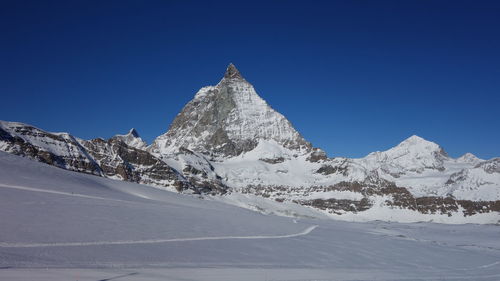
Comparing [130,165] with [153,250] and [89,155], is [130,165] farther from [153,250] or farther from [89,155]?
[153,250]

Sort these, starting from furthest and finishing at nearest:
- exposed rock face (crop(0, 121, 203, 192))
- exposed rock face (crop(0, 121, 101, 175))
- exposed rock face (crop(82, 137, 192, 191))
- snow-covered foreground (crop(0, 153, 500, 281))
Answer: exposed rock face (crop(82, 137, 192, 191)), exposed rock face (crop(0, 121, 203, 192)), exposed rock face (crop(0, 121, 101, 175)), snow-covered foreground (crop(0, 153, 500, 281))

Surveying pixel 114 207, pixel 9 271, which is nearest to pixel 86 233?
pixel 9 271

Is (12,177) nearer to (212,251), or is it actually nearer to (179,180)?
(212,251)

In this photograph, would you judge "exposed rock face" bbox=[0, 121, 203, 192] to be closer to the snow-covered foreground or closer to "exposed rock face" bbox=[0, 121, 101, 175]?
"exposed rock face" bbox=[0, 121, 101, 175]

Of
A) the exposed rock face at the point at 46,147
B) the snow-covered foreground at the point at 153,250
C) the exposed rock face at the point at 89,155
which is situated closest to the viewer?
the snow-covered foreground at the point at 153,250

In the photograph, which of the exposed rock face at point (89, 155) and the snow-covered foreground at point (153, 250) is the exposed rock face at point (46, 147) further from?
the snow-covered foreground at point (153, 250)

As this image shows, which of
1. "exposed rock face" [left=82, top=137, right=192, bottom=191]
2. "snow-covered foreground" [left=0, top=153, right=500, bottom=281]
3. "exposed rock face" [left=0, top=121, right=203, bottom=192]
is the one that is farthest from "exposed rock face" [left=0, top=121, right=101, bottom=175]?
"snow-covered foreground" [left=0, top=153, right=500, bottom=281]

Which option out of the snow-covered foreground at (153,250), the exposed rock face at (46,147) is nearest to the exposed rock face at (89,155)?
the exposed rock face at (46,147)

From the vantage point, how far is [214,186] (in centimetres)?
19375

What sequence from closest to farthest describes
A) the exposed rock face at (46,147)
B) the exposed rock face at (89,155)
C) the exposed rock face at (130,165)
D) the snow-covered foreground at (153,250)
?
the snow-covered foreground at (153,250)
the exposed rock face at (46,147)
the exposed rock face at (89,155)
the exposed rock face at (130,165)

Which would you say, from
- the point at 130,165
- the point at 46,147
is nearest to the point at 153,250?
the point at 46,147

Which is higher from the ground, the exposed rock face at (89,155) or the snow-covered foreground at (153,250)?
the exposed rock face at (89,155)

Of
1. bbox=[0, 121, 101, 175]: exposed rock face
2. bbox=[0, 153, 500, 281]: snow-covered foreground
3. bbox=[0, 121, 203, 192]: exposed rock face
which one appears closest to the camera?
bbox=[0, 153, 500, 281]: snow-covered foreground

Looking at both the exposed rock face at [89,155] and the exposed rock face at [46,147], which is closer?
the exposed rock face at [46,147]
